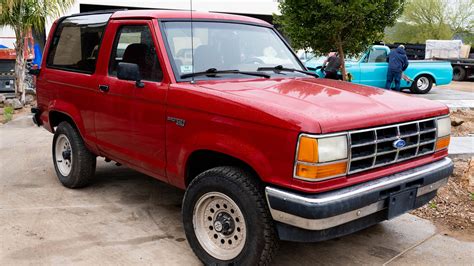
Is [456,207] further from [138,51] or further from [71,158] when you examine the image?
[71,158]

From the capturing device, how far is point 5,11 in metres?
10.6

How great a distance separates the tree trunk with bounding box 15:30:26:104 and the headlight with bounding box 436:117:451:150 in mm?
10316

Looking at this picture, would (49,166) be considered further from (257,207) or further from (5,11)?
(5,11)

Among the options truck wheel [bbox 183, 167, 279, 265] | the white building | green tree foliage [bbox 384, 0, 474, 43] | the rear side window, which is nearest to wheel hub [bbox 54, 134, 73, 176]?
the rear side window

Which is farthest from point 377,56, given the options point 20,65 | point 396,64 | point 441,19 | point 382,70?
point 441,19

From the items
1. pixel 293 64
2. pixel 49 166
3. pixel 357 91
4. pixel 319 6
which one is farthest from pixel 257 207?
pixel 319 6

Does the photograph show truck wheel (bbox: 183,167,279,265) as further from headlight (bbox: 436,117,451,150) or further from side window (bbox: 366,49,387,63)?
side window (bbox: 366,49,387,63)

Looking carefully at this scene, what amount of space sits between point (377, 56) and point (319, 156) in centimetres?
1282

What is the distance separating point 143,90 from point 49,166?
3197 mm

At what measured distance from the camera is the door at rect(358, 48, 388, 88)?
1447 centimetres

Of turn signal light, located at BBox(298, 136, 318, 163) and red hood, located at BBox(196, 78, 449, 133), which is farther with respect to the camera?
red hood, located at BBox(196, 78, 449, 133)

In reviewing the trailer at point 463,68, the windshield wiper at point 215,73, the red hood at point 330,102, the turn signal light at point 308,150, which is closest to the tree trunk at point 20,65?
the windshield wiper at point 215,73

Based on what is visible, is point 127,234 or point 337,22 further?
point 337,22

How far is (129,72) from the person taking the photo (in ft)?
12.9
